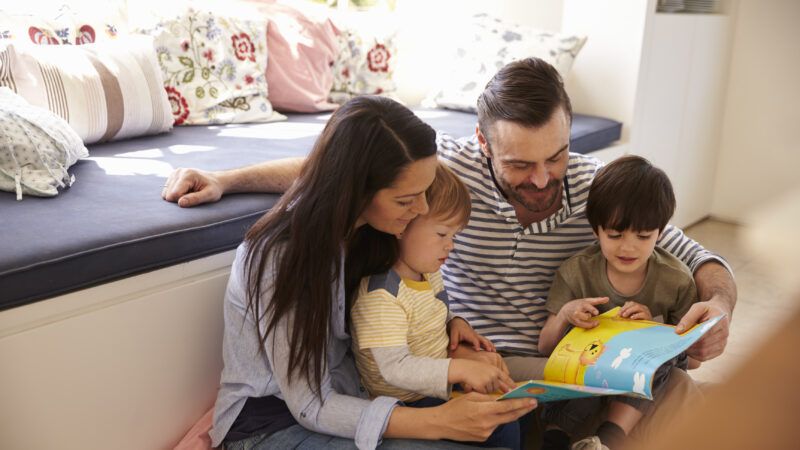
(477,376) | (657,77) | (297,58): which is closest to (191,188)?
(477,376)

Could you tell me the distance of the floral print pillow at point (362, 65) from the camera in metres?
2.86

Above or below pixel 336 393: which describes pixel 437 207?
above

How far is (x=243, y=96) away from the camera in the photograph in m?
2.45

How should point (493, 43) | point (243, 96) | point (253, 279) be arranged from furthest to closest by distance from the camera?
1. point (493, 43)
2. point (243, 96)
3. point (253, 279)

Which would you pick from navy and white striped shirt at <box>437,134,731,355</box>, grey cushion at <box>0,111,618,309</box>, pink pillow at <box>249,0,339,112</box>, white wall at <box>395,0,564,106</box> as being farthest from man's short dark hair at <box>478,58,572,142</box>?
white wall at <box>395,0,564,106</box>

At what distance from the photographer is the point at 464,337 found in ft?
4.66

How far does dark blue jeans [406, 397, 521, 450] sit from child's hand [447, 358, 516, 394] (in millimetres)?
93

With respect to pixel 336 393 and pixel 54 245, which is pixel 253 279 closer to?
pixel 336 393

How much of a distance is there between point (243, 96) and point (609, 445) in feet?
5.20

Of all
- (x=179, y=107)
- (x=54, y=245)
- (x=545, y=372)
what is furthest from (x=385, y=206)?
(x=179, y=107)

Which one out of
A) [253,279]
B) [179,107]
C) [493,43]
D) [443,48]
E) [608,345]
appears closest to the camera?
[253,279]

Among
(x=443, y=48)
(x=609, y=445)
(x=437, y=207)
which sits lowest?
(x=609, y=445)

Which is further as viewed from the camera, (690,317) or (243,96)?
(243,96)

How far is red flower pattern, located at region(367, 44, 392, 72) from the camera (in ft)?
9.64
